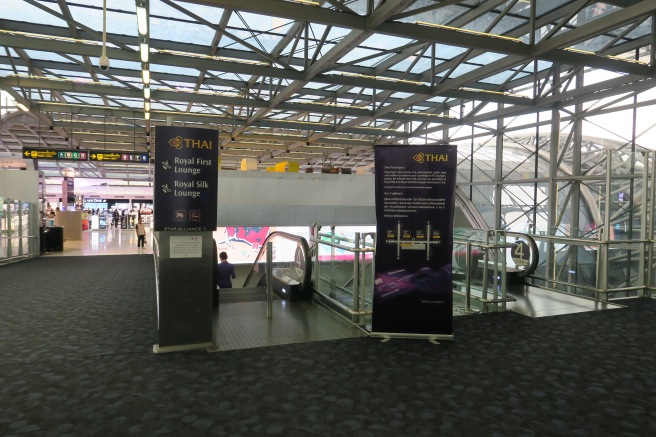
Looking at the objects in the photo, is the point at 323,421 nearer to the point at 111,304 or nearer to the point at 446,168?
the point at 446,168

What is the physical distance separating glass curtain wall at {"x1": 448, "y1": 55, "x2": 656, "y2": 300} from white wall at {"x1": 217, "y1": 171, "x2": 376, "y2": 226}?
172 inches

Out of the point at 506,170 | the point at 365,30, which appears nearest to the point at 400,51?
the point at 365,30

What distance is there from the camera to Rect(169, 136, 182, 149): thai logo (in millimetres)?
4098

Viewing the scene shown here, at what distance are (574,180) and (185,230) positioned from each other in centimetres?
1184

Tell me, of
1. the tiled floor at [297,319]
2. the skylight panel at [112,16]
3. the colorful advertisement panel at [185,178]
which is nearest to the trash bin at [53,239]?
the skylight panel at [112,16]

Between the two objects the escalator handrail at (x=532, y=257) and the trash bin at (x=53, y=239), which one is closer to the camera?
the escalator handrail at (x=532, y=257)

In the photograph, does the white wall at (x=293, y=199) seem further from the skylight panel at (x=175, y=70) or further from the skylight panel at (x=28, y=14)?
the skylight panel at (x=28, y=14)

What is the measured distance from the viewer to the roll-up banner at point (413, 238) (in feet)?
15.0

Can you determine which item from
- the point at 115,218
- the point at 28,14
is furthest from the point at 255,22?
the point at 115,218

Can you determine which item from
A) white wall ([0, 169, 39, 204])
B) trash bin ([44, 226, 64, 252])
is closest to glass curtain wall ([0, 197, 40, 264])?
trash bin ([44, 226, 64, 252])

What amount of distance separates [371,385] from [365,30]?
5681 mm

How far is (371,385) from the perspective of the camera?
3.39m

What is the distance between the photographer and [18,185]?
14047 mm

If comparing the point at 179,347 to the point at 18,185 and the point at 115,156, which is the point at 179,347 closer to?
the point at 115,156
